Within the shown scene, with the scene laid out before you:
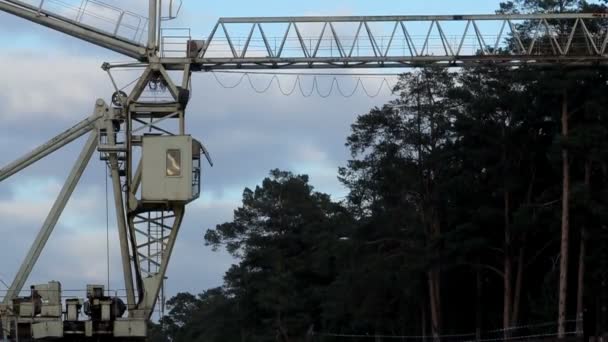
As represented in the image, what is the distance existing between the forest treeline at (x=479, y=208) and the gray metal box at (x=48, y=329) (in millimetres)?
31310

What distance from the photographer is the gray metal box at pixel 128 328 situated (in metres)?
56.6

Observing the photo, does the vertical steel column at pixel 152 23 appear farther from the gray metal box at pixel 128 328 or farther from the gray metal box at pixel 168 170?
the gray metal box at pixel 128 328

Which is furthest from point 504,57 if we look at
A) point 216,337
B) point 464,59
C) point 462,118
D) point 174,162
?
point 216,337

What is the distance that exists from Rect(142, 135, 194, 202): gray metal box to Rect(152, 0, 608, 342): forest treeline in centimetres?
2567

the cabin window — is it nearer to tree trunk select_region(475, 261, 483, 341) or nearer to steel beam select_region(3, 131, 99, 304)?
steel beam select_region(3, 131, 99, 304)

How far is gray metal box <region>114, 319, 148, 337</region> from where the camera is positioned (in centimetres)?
5659

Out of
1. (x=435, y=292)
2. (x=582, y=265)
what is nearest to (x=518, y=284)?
(x=582, y=265)

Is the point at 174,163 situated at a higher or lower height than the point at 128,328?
higher

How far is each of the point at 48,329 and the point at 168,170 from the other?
802 cm

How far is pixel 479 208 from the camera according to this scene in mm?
87250

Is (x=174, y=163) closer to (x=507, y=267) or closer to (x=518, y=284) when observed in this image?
(x=507, y=267)

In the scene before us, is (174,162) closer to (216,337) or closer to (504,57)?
(504,57)

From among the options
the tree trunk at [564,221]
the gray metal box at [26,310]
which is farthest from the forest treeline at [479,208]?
the gray metal box at [26,310]

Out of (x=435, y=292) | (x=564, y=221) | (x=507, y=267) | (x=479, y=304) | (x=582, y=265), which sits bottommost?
(x=479, y=304)
